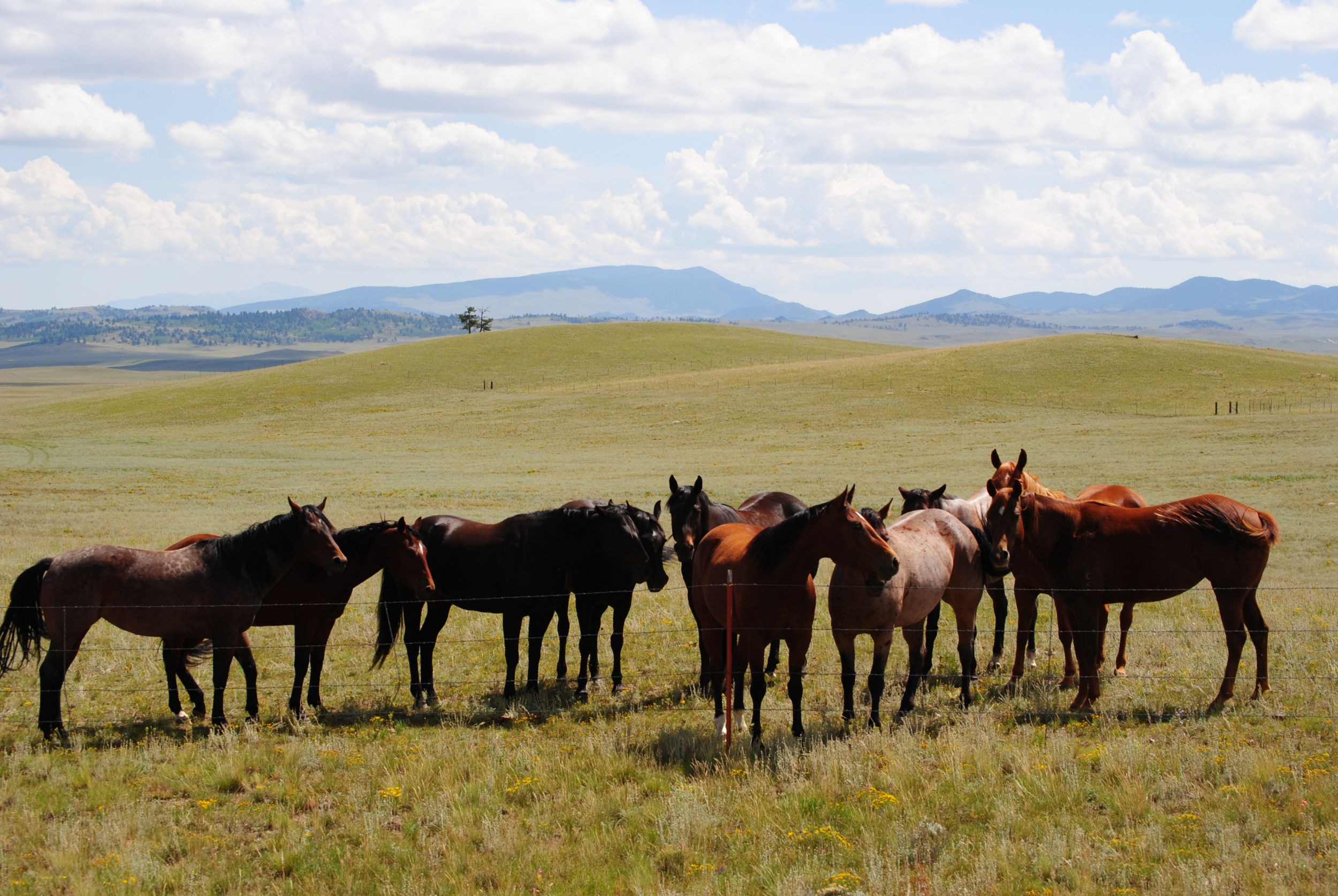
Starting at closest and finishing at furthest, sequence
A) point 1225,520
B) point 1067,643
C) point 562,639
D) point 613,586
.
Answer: point 1225,520, point 1067,643, point 613,586, point 562,639

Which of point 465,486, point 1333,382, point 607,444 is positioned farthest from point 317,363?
point 1333,382

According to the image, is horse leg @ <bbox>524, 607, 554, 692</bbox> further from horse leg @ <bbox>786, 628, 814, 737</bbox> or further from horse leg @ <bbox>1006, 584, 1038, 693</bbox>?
horse leg @ <bbox>1006, 584, 1038, 693</bbox>

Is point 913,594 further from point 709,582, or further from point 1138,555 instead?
point 1138,555

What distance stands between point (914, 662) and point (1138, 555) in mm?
2333

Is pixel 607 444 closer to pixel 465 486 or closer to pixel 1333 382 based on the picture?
Answer: pixel 465 486

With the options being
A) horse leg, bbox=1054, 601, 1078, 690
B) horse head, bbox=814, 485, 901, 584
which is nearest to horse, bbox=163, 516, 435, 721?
horse head, bbox=814, 485, 901, 584

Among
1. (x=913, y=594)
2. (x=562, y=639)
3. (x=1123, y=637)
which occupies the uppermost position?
(x=913, y=594)

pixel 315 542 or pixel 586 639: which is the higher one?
pixel 315 542

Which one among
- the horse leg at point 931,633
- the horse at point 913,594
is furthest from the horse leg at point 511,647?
the horse leg at point 931,633

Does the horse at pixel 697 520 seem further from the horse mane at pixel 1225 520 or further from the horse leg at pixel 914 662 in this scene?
the horse mane at pixel 1225 520

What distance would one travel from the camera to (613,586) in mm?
10664

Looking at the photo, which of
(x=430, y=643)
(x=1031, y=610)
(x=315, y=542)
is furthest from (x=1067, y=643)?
(x=315, y=542)

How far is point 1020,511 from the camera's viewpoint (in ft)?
29.7

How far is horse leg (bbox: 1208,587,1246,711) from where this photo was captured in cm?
859
